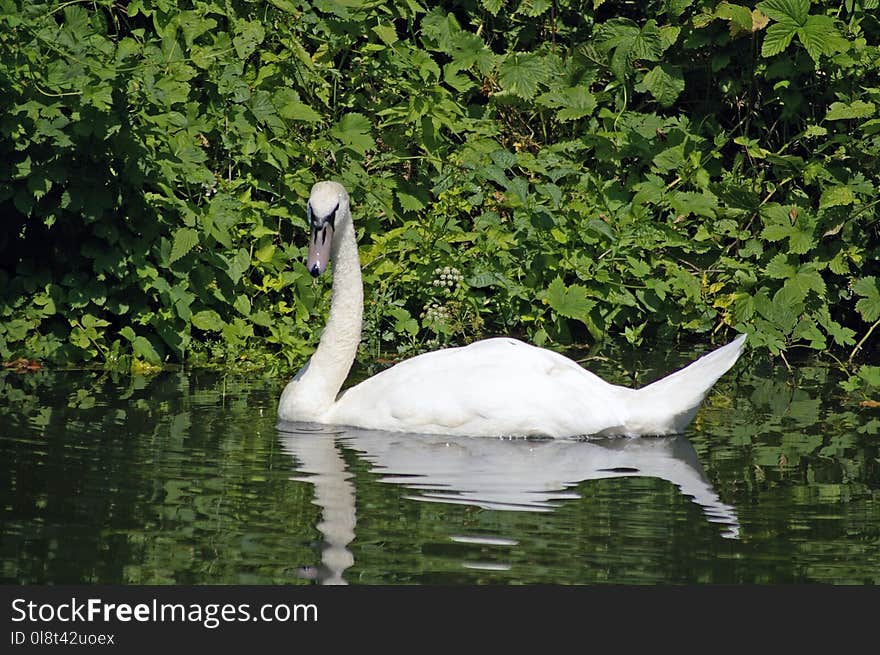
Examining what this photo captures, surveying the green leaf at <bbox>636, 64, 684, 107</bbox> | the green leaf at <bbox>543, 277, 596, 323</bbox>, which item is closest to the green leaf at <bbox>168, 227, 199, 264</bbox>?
the green leaf at <bbox>543, 277, 596, 323</bbox>

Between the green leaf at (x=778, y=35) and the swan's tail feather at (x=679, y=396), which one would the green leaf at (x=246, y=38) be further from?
the swan's tail feather at (x=679, y=396)

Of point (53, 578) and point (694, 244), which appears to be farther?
point (694, 244)

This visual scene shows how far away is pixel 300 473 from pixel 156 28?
144 inches

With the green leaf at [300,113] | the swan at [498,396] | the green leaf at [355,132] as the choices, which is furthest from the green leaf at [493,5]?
the swan at [498,396]

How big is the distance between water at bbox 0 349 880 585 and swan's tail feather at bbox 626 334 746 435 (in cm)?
9

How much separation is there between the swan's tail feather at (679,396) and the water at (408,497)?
0.09 metres

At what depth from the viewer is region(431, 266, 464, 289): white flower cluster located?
9.79 m

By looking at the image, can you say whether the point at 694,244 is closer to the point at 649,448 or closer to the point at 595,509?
the point at 649,448

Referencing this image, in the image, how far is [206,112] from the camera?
9.59 metres

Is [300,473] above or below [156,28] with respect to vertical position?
below

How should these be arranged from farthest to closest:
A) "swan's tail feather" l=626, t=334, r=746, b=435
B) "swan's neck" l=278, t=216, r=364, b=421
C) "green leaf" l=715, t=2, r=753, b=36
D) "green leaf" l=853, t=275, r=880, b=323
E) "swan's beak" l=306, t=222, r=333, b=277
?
"green leaf" l=715, t=2, r=753, b=36 < "green leaf" l=853, t=275, r=880, b=323 < "swan's neck" l=278, t=216, r=364, b=421 < "swan's beak" l=306, t=222, r=333, b=277 < "swan's tail feather" l=626, t=334, r=746, b=435

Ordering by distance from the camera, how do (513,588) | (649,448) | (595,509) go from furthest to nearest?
(649,448)
(595,509)
(513,588)

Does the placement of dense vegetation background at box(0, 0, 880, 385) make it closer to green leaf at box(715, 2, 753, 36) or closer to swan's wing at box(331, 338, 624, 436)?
green leaf at box(715, 2, 753, 36)

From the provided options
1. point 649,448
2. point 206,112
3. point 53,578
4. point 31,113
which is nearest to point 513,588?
point 53,578
